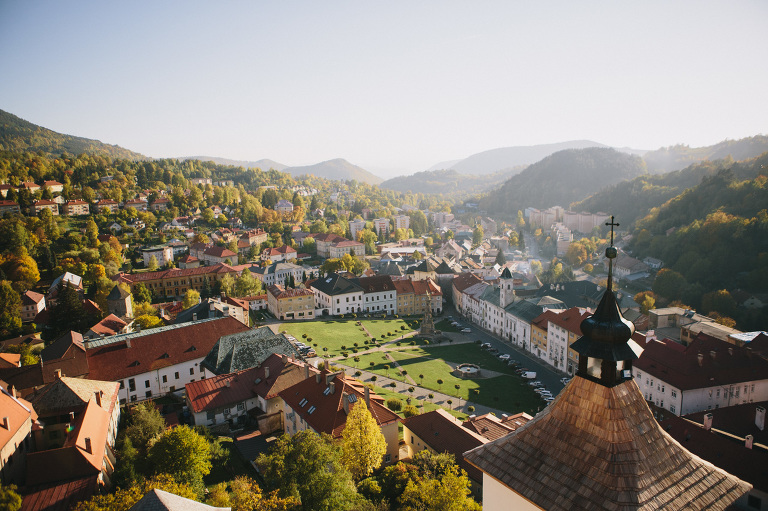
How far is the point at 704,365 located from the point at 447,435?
2508 cm

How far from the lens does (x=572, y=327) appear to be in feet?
153

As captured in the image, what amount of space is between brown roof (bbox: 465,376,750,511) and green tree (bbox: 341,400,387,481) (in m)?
17.2

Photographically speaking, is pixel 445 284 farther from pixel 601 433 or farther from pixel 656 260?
pixel 601 433

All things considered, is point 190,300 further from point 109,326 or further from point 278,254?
point 278,254

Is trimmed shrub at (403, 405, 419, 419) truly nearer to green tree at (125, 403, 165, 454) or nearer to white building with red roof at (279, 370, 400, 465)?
white building with red roof at (279, 370, 400, 465)

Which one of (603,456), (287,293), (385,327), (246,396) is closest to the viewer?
(603,456)

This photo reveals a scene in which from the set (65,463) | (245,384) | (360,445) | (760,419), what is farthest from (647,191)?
(65,463)

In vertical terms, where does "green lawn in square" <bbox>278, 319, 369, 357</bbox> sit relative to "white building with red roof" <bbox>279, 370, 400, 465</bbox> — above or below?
below

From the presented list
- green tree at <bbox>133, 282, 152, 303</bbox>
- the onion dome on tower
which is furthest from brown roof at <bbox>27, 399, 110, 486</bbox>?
green tree at <bbox>133, 282, 152, 303</bbox>

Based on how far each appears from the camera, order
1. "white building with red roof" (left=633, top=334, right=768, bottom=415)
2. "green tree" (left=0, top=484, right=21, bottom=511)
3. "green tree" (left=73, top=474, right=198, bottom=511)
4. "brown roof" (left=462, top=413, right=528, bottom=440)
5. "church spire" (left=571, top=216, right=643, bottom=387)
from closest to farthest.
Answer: "church spire" (left=571, top=216, right=643, bottom=387) → "green tree" (left=73, top=474, right=198, bottom=511) → "green tree" (left=0, top=484, right=21, bottom=511) → "brown roof" (left=462, top=413, right=528, bottom=440) → "white building with red roof" (left=633, top=334, right=768, bottom=415)

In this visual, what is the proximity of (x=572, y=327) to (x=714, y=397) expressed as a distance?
12.9 meters

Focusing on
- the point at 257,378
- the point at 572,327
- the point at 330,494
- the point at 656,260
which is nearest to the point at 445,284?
the point at 572,327

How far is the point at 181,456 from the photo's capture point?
21.8 metres

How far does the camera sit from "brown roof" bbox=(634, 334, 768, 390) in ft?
121
